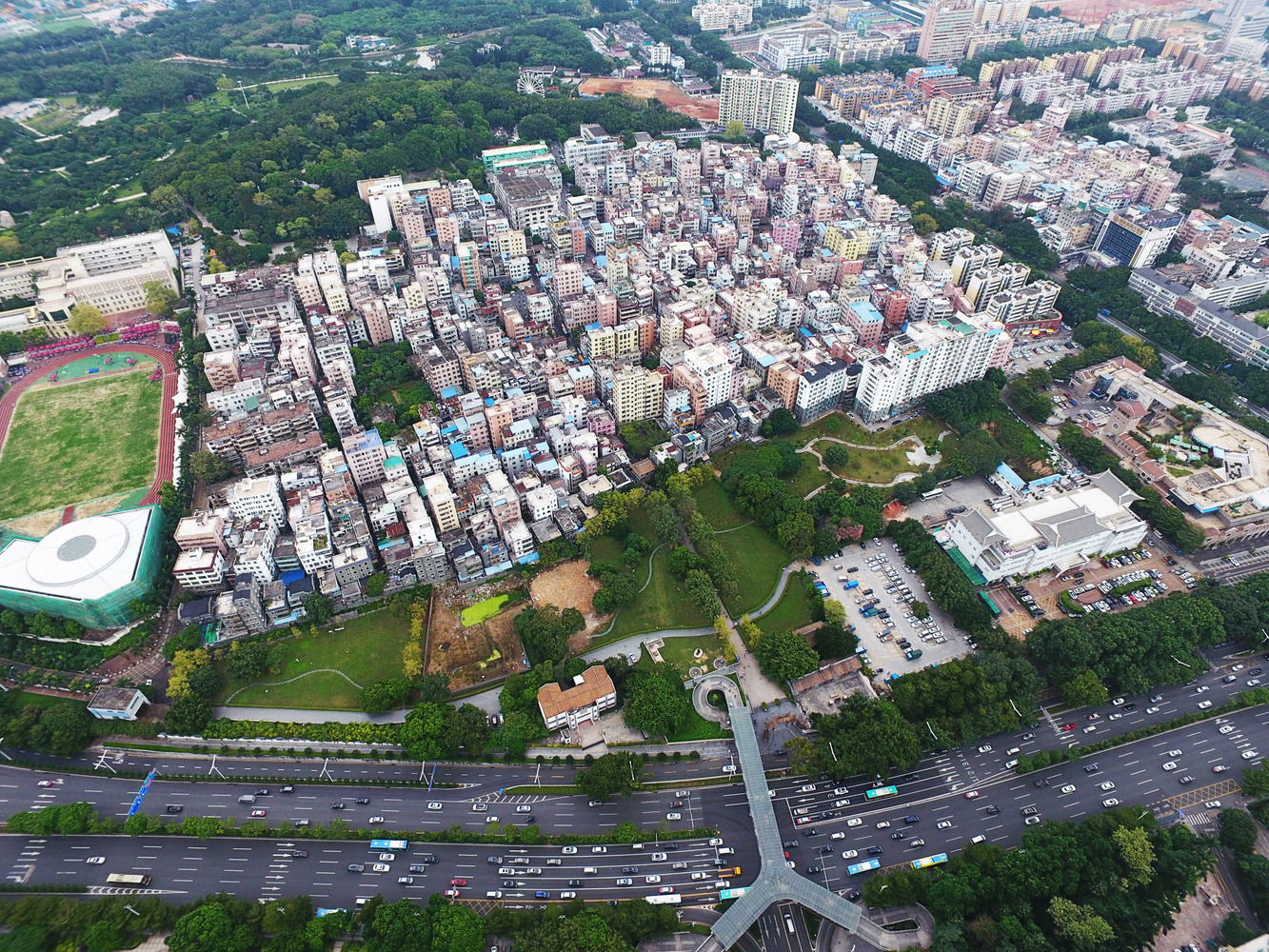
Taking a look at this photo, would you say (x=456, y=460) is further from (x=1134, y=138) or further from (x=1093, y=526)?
(x=1134, y=138)

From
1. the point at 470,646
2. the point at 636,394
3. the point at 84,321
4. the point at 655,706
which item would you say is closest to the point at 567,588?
the point at 470,646

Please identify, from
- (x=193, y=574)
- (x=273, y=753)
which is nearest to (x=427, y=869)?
(x=273, y=753)

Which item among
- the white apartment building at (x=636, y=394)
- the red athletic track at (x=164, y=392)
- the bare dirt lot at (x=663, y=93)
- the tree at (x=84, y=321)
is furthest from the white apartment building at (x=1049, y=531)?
the bare dirt lot at (x=663, y=93)

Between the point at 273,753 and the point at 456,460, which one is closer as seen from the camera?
the point at 273,753

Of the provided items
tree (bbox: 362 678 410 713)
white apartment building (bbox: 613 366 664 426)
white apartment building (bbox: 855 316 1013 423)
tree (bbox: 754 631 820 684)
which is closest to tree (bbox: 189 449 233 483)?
tree (bbox: 362 678 410 713)

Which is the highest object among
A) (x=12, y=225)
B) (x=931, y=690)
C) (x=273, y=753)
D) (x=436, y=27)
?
(x=436, y=27)

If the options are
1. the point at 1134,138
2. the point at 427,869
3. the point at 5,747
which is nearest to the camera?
the point at 427,869
